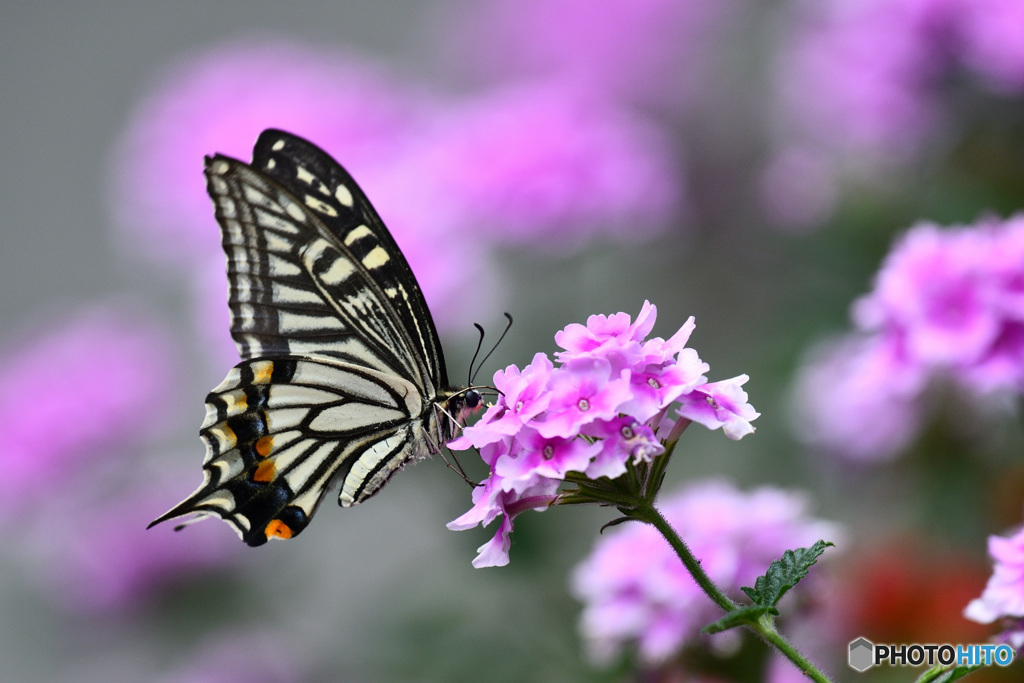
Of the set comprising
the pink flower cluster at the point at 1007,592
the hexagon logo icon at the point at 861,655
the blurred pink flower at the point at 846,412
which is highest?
the blurred pink flower at the point at 846,412

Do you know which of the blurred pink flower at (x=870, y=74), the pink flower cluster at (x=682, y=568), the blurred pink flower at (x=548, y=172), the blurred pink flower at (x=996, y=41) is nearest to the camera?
the pink flower cluster at (x=682, y=568)

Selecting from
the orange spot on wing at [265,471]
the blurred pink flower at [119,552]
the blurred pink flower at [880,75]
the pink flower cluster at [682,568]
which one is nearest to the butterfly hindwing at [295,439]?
the orange spot on wing at [265,471]

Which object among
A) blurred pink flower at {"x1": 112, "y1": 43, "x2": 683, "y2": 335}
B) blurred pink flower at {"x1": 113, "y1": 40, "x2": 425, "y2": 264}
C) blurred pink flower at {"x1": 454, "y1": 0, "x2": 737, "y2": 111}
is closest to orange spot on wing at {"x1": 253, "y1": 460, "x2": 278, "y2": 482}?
blurred pink flower at {"x1": 112, "y1": 43, "x2": 683, "y2": 335}

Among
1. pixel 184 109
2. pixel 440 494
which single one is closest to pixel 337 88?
pixel 184 109

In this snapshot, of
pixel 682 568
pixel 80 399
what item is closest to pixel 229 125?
pixel 80 399

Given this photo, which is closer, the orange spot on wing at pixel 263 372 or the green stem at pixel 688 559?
the green stem at pixel 688 559

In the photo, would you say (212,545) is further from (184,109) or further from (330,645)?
(184,109)

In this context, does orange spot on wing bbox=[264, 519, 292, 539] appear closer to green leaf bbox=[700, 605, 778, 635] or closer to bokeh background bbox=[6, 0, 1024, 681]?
bokeh background bbox=[6, 0, 1024, 681]

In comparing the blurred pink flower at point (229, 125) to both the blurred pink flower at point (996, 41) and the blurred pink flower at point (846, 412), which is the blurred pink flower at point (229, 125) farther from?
the blurred pink flower at point (996, 41)
